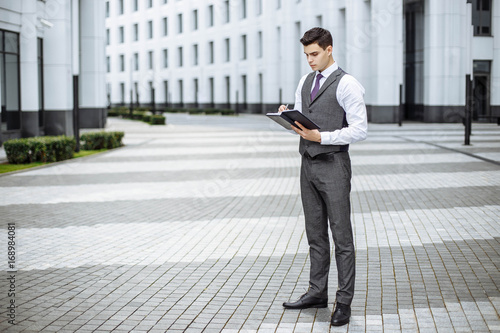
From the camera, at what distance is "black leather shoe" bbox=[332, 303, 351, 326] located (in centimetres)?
475

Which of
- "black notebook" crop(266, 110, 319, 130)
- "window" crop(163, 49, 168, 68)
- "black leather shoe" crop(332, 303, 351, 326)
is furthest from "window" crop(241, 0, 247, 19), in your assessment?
"black leather shoe" crop(332, 303, 351, 326)

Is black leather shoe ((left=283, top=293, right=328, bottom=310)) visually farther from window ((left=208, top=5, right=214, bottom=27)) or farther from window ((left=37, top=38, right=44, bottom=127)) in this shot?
window ((left=208, top=5, right=214, bottom=27))

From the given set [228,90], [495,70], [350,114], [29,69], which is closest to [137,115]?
[228,90]

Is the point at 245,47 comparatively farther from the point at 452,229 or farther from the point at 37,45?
the point at 452,229

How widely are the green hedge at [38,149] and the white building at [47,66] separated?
139 inches

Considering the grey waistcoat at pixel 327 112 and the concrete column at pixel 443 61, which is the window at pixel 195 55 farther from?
the grey waistcoat at pixel 327 112

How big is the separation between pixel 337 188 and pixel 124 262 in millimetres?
2894

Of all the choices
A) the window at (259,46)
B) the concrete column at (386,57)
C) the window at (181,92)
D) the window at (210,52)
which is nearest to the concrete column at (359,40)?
the concrete column at (386,57)

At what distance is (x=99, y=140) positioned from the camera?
20.5 metres

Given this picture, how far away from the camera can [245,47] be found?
60.8m

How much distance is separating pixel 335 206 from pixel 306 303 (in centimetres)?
84

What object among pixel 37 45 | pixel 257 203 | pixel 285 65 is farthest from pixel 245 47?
pixel 257 203

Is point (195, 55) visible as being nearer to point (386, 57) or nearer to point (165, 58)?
point (165, 58)

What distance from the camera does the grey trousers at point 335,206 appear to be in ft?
15.7
